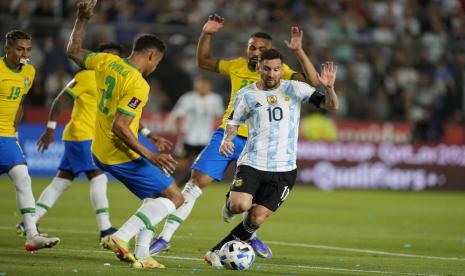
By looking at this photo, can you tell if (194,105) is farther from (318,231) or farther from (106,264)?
(106,264)

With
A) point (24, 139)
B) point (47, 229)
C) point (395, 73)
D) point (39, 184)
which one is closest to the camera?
point (47, 229)

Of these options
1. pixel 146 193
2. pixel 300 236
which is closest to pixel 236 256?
pixel 146 193

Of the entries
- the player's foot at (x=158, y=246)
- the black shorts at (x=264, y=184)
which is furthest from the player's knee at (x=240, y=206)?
the player's foot at (x=158, y=246)

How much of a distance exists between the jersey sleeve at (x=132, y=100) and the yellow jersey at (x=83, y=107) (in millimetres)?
3302

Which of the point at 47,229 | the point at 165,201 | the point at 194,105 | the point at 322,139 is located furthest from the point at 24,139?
the point at 165,201

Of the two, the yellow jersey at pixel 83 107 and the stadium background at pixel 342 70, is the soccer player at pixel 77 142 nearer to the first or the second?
the yellow jersey at pixel 83 107

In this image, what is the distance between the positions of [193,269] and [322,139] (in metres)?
15.7

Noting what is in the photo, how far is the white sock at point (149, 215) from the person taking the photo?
9195 millimetres

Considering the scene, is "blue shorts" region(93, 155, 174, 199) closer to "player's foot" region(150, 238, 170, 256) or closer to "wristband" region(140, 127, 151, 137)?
"player's foot" region(150, 238, 170, 256)

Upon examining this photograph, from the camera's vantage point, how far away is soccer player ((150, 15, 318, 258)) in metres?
10.6

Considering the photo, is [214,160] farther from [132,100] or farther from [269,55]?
[132,100]

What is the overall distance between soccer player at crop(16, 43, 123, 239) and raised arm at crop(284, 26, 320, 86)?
115 inches

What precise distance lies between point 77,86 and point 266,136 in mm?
3325

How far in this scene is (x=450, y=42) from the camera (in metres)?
27.0
